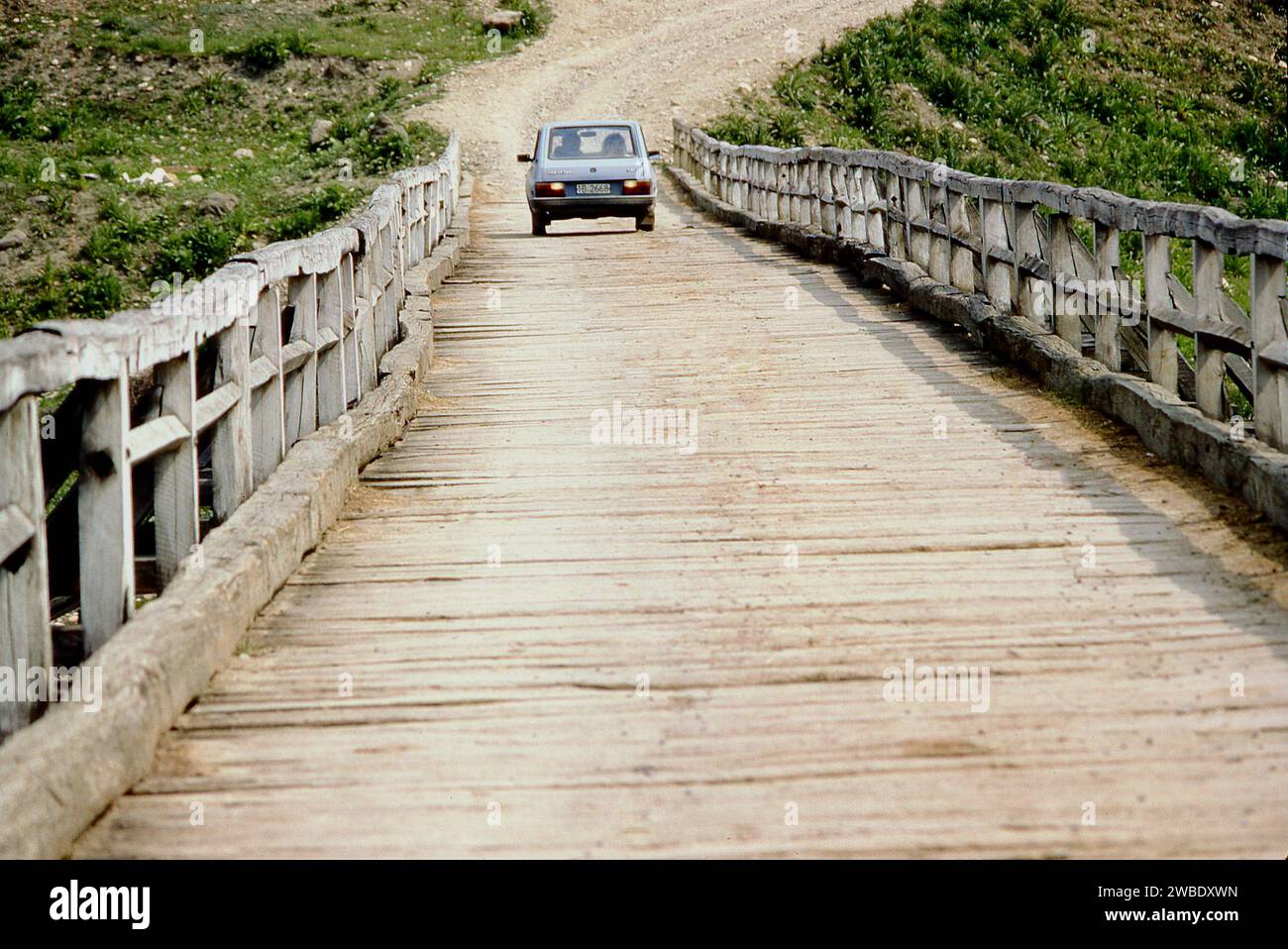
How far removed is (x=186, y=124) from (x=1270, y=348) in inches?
1350

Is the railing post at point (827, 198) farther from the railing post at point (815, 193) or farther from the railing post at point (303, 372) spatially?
the railing post at point (303, 372)

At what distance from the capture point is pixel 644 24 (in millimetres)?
45688

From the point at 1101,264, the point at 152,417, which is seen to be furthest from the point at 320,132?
the point at 152,417

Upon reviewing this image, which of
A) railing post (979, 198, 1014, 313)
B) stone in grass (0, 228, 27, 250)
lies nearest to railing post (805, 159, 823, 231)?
railing post (979, 198, 1014, 313)

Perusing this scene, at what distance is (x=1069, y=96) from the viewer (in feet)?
142

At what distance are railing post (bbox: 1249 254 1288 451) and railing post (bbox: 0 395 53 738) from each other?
4.85 meters

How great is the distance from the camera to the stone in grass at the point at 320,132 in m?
35.9

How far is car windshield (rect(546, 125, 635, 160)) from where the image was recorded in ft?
74.4

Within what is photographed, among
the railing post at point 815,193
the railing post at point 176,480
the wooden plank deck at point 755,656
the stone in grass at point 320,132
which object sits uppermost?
the stone in grass at point 320,132

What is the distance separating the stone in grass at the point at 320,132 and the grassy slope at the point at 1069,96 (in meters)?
8.51

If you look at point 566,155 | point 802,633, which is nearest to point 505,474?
point 802,633

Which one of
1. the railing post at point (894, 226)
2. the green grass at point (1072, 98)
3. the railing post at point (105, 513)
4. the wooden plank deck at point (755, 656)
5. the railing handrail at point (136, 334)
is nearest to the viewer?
the wooden plank deck at point (755, 656)

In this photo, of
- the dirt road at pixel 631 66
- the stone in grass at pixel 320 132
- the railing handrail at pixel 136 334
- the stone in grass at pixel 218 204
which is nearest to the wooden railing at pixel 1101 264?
the railing handrail at pixel 136 334

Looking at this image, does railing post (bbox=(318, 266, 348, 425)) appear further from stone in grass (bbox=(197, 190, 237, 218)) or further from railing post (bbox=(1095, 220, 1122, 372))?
stone in grass (bbox=(197, 190, 237, 218))
